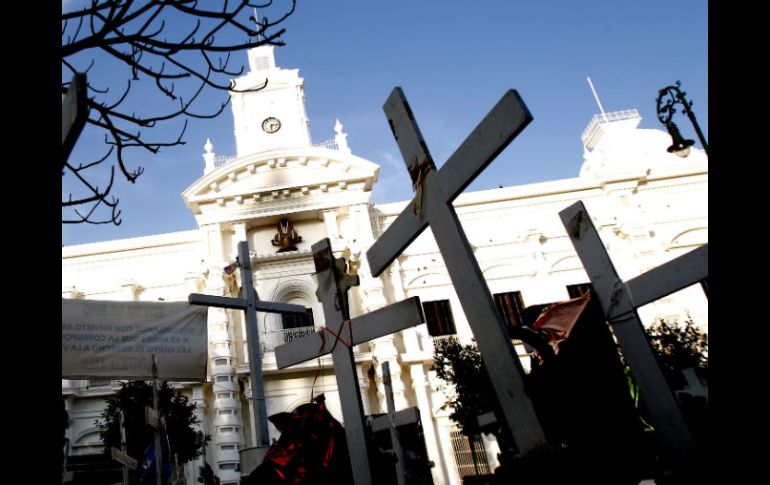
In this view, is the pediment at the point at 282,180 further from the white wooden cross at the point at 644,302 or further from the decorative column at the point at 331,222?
the white wooden cross at the point at 644,302

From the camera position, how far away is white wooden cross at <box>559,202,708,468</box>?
237cm

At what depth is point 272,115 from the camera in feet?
76.5

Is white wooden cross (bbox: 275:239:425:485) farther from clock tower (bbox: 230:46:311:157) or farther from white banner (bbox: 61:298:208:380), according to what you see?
clock tower (bbox: 230:46:311:157)

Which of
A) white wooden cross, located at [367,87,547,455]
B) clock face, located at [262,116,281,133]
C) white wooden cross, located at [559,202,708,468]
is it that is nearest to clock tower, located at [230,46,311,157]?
clock face, located at [262,116,281,133]

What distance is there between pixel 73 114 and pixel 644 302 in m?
2.65

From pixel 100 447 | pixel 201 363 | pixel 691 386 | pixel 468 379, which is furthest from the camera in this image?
pixel 100 447

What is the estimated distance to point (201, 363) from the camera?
305 inches

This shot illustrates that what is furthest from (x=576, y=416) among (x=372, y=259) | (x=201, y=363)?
(x=201, y=363)

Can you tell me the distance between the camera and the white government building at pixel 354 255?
1641 centimetres

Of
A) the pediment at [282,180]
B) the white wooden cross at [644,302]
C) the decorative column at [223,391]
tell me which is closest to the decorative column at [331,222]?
the pediment at [282,180]

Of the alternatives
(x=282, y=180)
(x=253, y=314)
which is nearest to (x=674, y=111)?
(x=253, y=314)
